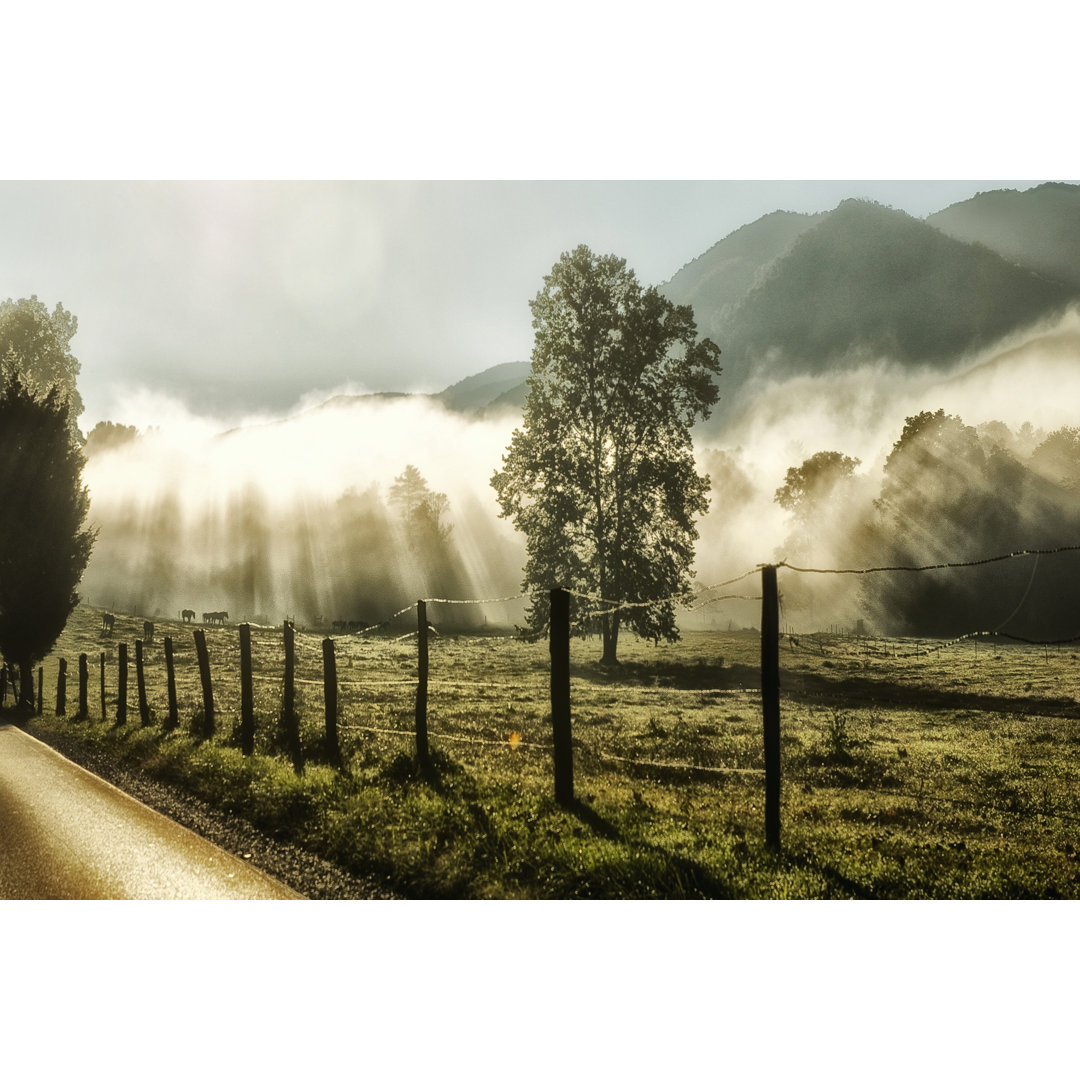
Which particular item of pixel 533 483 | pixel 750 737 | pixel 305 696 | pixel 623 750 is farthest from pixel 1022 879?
pixel 533 483

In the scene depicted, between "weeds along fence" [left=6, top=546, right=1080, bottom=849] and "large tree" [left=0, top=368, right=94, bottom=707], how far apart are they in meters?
1.87

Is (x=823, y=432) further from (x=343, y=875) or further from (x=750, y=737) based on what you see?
(x=343, y=875)

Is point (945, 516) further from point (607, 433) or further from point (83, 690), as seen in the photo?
point (83, 690)

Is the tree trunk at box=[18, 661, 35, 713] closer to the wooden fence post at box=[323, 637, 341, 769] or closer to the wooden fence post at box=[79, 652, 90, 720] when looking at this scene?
the wooden fence post at box=[79, 652, 90, 720]

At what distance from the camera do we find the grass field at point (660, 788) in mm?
6246

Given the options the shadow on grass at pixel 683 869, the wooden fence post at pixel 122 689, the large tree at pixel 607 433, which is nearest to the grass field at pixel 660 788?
the shadow on grass at pixel 683 869

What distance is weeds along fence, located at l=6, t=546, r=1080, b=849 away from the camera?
8.56 meters

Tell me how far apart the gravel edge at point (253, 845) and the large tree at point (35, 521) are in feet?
63.8

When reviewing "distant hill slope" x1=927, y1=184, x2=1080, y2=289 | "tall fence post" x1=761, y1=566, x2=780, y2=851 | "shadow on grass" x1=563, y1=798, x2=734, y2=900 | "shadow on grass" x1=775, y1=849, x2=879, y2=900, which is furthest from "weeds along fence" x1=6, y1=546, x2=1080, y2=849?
"distant hill slope" x1=927, y1=184, x2=1080, y2=289

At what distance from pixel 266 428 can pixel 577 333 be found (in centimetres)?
9485

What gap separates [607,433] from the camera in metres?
26.6

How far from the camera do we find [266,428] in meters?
109

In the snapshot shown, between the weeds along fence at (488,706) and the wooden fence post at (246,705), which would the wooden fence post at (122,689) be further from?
the wooden fence post at (246,705)

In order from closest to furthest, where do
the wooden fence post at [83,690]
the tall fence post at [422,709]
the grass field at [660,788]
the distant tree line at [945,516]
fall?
1. the grass field at [660,788]
2. the tall fence post at [422,709]
3. the wooden fence post at [83,690]
4. the distant tree line at [945,516]
